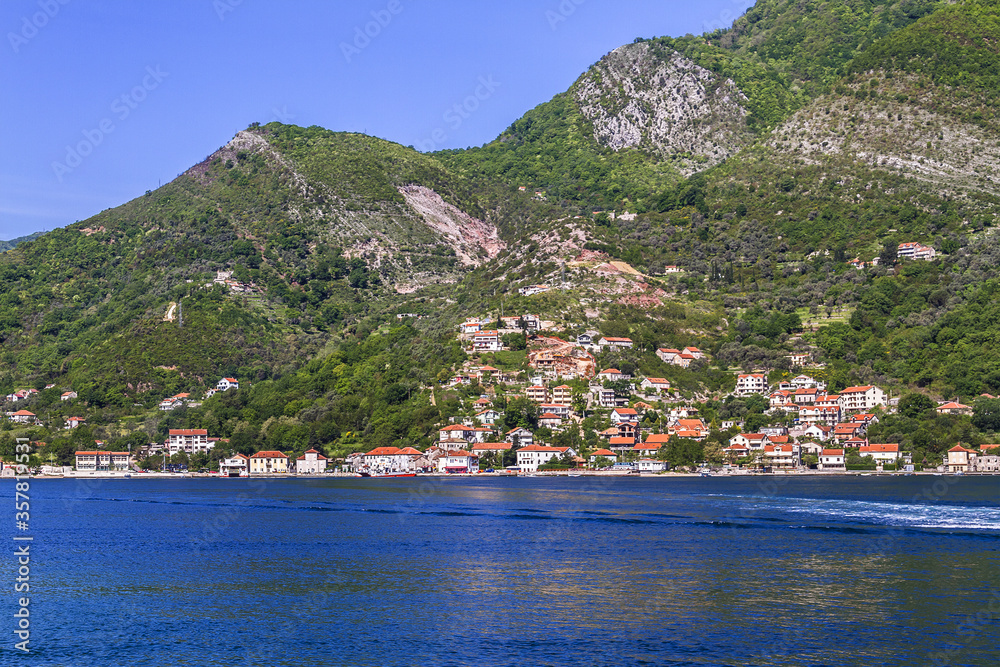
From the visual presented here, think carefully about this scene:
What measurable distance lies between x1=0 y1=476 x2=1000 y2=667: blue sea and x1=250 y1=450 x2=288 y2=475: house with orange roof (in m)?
57.3

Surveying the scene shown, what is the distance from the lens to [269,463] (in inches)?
5595

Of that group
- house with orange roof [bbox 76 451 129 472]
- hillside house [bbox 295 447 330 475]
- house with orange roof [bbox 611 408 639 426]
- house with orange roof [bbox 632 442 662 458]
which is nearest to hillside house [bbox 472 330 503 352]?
house with orange roof [bbox 611 408 639 426]

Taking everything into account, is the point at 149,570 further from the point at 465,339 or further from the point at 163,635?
the point at 465,339

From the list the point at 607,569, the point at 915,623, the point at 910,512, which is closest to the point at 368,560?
the point at 607,569

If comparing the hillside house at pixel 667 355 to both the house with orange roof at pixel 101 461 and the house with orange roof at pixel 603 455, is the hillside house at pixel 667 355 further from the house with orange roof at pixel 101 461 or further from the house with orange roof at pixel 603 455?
the house with orange roof at pixel 101 461

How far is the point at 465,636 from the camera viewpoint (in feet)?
120

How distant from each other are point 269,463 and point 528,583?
102 metres

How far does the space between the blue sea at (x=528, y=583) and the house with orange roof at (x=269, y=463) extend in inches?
2254

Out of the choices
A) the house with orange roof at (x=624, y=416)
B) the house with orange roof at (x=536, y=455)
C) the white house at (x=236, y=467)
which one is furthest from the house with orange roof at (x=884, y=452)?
the white house at (x=236, y=467)

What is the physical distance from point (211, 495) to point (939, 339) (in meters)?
98.0

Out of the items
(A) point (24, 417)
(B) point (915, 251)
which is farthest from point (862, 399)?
(A) point (24, 417)

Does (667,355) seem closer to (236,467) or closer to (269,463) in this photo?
(269,463)

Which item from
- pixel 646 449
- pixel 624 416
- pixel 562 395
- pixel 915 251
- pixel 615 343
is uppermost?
pixel 915 251

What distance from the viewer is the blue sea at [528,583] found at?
34719mm
